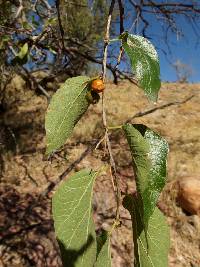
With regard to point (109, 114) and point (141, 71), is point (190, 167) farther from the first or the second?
point (141, 71)

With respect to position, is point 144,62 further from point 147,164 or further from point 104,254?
point 104,254

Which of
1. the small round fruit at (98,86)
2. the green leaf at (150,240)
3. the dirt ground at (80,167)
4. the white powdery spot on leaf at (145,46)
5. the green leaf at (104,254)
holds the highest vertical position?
the white powdery spot on leaf at (145,46)

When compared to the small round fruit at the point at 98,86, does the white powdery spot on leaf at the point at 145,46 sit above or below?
above

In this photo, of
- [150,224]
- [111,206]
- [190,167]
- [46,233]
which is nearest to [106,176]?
[111,206]

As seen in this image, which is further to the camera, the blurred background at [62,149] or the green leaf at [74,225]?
the blurred background at [62,149]

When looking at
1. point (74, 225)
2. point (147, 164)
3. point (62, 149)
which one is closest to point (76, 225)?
point (74, 225)

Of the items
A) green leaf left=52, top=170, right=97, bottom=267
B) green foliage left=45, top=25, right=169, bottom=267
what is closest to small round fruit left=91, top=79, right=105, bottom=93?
green foliage left=45, top=25, right=169, bottom=267

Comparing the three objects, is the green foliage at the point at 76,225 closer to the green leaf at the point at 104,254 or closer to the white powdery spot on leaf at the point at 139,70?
the green leaf at the point at 104,254

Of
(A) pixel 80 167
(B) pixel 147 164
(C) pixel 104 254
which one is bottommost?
(A) pixel 80 167

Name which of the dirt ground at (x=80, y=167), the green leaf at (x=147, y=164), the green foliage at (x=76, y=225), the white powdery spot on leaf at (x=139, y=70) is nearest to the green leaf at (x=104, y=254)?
the green foliage at (x=76, y=225)
